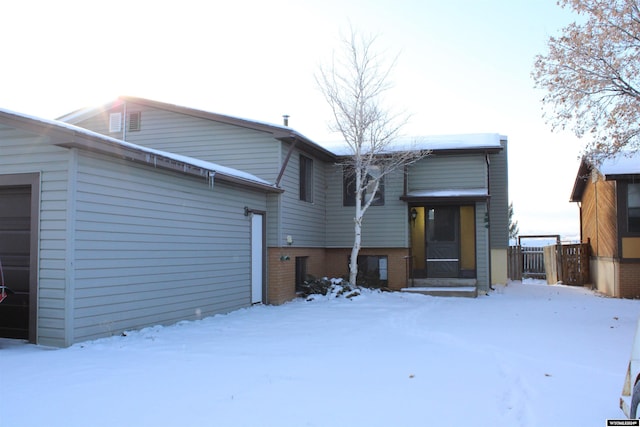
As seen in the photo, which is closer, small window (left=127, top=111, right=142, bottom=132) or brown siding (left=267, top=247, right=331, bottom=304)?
brown siding (left=267, top=247, right=331, bottom=304)

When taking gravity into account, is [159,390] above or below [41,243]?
below

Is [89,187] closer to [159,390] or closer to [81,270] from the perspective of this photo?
[81,270]

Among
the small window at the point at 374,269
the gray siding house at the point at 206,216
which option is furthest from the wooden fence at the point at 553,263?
the small window at the point at 374,269

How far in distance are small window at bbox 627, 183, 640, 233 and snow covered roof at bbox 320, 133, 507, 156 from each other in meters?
3.82

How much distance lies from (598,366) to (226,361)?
458 centimetres

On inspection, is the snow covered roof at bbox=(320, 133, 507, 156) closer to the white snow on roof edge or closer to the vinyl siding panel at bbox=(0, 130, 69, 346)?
the white snow on roof edge

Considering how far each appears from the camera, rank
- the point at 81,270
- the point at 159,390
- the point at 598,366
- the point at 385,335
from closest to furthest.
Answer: the point at 159,390, the point at 598,366, the point at 81,270, the point at 385,335

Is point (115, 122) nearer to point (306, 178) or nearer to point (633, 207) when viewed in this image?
point (306, 178)

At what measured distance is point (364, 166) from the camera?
15.5 metres

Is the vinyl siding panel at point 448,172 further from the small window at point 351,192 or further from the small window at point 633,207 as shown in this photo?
the small window at point 633,207

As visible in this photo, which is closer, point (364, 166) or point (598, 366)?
point (598, 366)

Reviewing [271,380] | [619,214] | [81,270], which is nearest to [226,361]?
[271,380]

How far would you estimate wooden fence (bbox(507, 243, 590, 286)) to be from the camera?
19953mm

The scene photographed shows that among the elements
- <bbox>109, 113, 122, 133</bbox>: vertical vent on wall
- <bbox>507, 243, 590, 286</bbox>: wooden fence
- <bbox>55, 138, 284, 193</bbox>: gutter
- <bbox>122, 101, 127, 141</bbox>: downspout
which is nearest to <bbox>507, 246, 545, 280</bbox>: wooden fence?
<bbox>507, 243, 590, 286</bbox>: wooden fence
